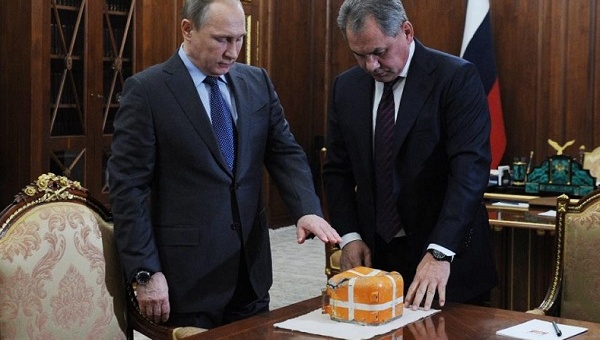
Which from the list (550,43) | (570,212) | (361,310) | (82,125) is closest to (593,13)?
(550,43)

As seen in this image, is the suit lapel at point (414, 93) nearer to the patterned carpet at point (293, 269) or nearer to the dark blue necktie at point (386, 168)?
the dark blue necktie at point (386, 168)

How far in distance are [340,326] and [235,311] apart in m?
0.55

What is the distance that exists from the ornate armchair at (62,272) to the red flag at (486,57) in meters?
5.04

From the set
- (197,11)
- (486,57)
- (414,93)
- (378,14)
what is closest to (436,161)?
(414,93)

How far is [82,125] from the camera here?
622 cm

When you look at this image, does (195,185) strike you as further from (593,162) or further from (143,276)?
(593,162)

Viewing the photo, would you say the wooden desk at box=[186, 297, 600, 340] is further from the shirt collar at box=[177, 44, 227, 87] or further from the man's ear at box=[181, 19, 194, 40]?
the man's ear at box=[181, 19, 194, 40]

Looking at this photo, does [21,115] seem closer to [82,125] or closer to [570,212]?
[82,125]

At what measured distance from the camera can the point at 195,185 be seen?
253 centimetres

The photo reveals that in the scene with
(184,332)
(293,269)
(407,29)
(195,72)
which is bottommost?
(293,269)

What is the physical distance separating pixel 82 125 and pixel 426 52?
409 cm

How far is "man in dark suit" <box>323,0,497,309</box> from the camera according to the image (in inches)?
93.4

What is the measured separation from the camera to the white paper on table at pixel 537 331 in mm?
2111

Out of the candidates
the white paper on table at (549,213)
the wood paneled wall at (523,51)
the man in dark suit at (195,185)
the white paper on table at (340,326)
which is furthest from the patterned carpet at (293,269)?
the white paper on table at (340,326)
